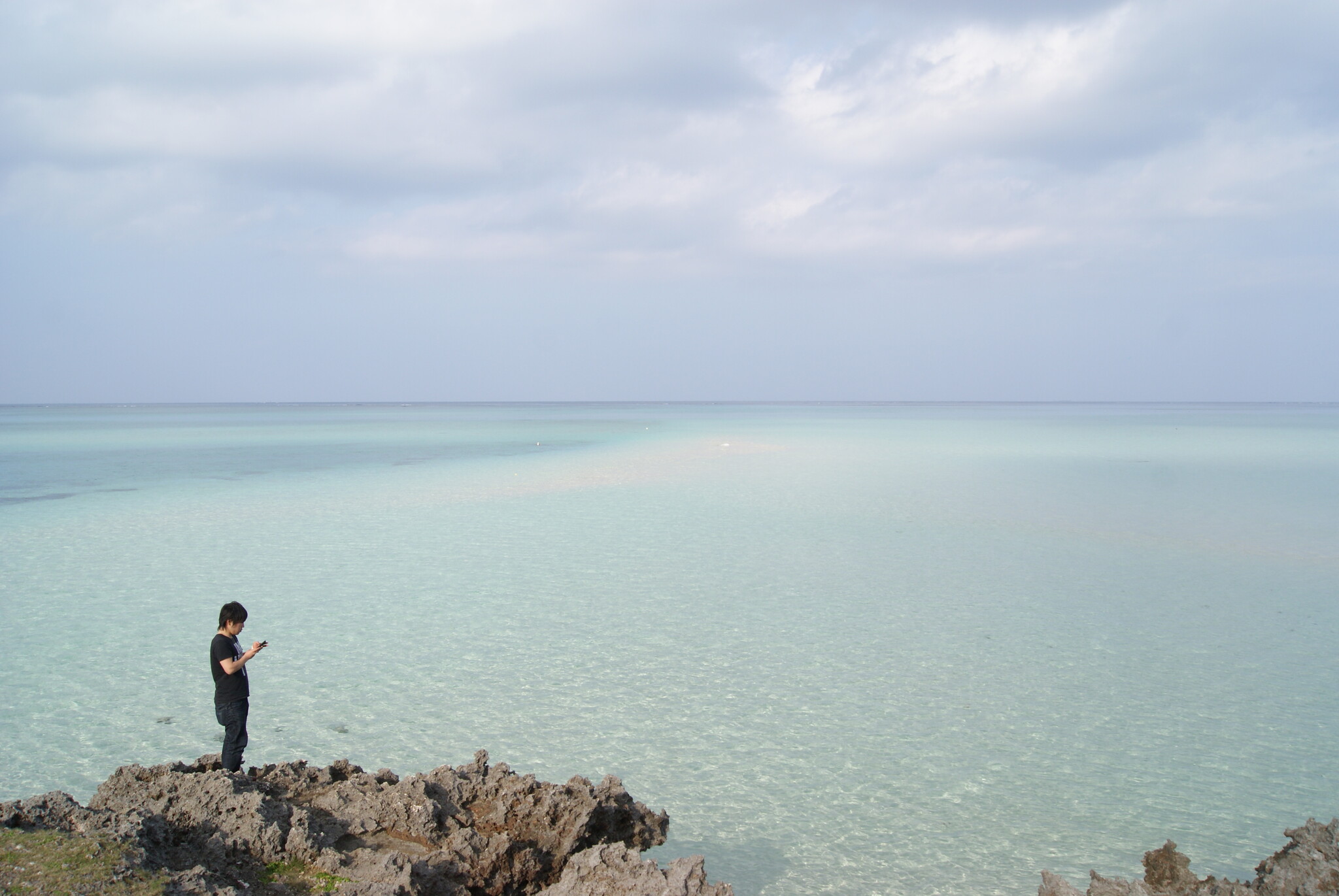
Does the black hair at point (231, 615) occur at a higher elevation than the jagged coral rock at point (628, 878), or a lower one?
higher

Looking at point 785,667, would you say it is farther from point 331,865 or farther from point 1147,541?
point 1147,541

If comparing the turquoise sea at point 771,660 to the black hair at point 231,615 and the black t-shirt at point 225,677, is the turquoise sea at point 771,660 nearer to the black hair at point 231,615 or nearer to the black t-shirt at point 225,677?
the black t-shirt at point 225,677

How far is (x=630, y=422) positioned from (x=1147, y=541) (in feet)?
168

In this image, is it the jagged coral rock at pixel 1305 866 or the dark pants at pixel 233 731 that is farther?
the dark pants at pixel 233 731

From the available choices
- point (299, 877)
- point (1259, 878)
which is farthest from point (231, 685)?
point (1259, 878)

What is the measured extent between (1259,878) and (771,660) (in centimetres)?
341

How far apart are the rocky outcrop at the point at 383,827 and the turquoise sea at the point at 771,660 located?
0.49 metres

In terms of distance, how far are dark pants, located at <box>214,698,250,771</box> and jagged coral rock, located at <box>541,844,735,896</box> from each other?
1.67m

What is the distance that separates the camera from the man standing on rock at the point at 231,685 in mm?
3922

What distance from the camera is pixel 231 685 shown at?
3.96 metres

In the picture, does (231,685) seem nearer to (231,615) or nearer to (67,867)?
(231,615)

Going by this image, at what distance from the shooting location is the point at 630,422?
61750 millimetres

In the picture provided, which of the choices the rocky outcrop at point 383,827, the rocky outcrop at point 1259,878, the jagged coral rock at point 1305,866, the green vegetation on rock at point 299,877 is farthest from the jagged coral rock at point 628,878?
the jagged coral rock at point 1305,866

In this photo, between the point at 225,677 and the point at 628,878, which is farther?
the point at 225,677
